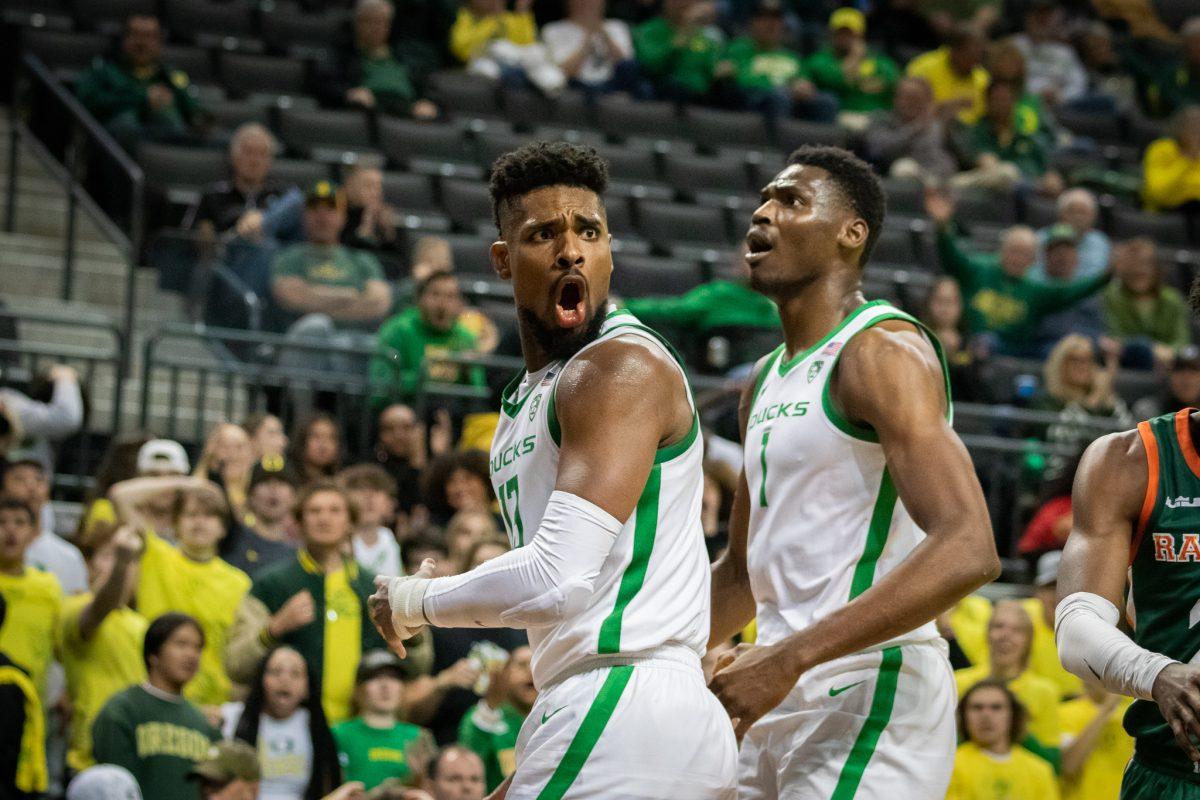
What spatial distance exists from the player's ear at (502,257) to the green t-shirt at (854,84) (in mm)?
12970

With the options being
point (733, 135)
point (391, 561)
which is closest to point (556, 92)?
point (733, 135)

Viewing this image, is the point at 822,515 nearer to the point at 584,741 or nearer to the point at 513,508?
the point at 513,508

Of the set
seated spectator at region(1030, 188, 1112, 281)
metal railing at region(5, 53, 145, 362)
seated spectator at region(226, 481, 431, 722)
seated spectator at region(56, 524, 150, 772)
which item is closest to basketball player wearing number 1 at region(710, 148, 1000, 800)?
seated spectator at region(226, 481, 431, 722)

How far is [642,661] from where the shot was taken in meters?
3.64

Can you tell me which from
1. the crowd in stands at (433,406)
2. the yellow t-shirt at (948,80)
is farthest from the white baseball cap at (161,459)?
the yellow t-shirt at (948,80)

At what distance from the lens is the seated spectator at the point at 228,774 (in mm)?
7129

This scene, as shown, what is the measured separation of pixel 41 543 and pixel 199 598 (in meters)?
0.90

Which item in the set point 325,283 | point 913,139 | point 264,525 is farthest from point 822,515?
point 913,139

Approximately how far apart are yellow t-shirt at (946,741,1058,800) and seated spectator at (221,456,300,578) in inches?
133

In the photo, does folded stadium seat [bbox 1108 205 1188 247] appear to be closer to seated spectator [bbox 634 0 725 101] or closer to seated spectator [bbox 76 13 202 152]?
seated spectator [bbox 634 0 725 101]

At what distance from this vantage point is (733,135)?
1560 centimetres

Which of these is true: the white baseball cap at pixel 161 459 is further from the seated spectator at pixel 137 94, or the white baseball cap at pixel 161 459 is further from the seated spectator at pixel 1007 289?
the seated spectator at pixel 1007 289

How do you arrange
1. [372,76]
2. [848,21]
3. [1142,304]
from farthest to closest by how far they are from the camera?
[848,21]
[372,76]
[1142,304]

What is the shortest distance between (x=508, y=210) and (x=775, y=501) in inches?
40.8
